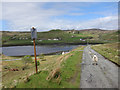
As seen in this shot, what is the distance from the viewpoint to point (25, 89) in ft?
33.5

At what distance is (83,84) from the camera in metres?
10.8

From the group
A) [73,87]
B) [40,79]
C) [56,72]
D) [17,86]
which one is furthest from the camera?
[56,72]

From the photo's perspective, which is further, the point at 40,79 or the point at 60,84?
the point at 40,79

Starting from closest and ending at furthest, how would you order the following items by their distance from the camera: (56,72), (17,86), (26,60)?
(17,86) < (56,72) < (26,60)

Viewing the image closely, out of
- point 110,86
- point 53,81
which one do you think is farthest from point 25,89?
point 110,86

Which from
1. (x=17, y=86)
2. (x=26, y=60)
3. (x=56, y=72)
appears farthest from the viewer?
(x=26, y=60)

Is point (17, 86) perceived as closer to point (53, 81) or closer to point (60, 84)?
point (53, 81)

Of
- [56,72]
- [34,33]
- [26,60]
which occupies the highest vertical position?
[34,33]

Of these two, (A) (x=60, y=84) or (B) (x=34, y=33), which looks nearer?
(A) (x=60, y=84)

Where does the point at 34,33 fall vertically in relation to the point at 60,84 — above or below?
above

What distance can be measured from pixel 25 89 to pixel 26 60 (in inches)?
1117

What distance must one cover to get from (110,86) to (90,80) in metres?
2.20

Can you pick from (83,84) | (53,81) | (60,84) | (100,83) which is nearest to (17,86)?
(53,81)

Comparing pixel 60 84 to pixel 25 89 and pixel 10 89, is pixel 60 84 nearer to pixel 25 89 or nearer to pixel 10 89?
pixel 25 89
